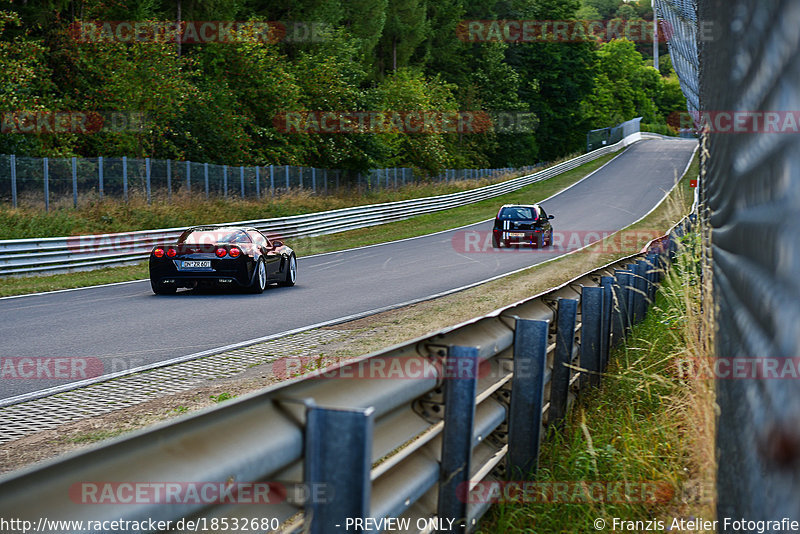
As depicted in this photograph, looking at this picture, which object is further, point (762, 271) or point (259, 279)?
point (259, 279)

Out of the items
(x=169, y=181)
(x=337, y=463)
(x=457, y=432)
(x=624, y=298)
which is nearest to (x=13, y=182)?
(x=169, y=181)

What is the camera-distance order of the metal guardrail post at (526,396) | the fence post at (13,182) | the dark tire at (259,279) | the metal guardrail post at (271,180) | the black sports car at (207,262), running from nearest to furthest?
the metal guardrail post at (526,396), the black sports car at (207,262), the dark tire at (259,279), the fence post at (13,182), the metal guardrail post at (271,180)

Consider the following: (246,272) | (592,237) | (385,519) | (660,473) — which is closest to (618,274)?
(660,473)

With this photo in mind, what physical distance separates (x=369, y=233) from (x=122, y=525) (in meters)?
32.3

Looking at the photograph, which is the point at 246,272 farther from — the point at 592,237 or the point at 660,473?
the point at 592,237

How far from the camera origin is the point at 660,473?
14.3 ft

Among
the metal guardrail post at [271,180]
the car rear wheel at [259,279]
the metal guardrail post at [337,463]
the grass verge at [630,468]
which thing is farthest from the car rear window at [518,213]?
the metal guardrail post at [337,463]

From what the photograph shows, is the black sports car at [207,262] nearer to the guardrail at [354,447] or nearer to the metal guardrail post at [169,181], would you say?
the guardrail at [354,447]

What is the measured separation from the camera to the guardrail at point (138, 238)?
1950 cm

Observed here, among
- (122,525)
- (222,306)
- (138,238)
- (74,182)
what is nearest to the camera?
(122,525)

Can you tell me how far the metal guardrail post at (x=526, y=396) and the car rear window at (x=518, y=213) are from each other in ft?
74.4

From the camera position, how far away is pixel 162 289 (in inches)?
614

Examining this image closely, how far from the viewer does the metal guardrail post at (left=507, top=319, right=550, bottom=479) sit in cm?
448

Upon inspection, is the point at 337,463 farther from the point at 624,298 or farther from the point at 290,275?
the point at 290,275
